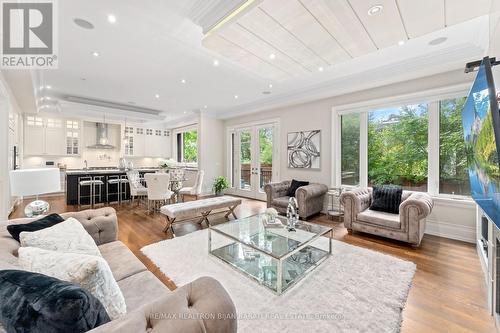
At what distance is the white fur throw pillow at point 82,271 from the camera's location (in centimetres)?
92

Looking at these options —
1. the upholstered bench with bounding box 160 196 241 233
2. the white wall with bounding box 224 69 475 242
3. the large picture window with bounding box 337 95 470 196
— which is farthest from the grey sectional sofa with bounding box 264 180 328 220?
the upholstered bench with bounding box 160 196 241 233

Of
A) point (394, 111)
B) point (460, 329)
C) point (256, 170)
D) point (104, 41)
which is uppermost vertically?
point (104, 41)

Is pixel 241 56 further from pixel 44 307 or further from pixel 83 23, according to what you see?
pixel 44 307

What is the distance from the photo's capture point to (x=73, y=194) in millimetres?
5523

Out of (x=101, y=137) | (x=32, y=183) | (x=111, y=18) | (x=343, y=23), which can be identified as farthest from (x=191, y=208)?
(x=101, y=137)

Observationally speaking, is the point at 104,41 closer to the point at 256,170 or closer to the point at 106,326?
the point at 106,326

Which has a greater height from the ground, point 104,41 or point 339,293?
point 104,41

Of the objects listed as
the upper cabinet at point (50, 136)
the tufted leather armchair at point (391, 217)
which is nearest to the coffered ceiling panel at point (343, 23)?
the tufted leather armchair at point (391, 217)

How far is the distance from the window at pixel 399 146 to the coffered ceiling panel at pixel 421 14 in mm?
1939

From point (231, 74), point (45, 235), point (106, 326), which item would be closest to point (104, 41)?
point (231, 74)

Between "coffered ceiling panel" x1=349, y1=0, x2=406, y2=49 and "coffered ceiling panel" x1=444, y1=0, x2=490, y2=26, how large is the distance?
14.3 inches

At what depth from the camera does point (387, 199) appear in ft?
11.5

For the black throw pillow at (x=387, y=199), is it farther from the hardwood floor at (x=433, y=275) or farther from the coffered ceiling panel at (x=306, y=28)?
the coffered ceiling panel at (x=306, y=28)

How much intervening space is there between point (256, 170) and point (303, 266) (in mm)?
4363
